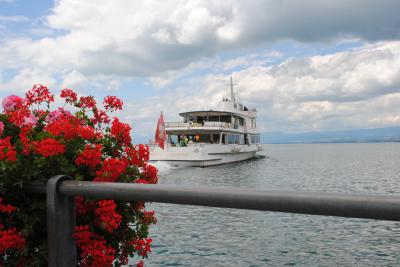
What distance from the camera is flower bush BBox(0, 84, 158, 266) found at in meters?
2.43

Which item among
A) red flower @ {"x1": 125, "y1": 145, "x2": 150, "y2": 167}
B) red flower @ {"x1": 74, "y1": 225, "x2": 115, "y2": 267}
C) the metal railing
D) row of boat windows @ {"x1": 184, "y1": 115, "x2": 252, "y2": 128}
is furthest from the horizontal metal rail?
row of boat windows @ {"x1": 184, "y1": 115, "x2": 252, "y2": 128}

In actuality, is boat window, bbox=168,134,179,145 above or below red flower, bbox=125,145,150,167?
above

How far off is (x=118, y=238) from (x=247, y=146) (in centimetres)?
5277

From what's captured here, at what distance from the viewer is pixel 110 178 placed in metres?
2.73

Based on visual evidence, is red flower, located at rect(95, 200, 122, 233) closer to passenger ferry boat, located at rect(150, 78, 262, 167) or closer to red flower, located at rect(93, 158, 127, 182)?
red flower, located at rect(93, 158, 127, 182)

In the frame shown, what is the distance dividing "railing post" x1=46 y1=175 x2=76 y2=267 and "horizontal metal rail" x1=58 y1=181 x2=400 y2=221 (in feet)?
0.51

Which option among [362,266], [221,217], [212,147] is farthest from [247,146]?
[362,266]

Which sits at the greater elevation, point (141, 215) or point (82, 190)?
point (82, 190)

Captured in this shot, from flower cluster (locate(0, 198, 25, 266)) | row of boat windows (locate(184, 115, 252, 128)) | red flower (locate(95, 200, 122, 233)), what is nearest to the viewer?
flower cluster (locate(0, 198, 25, 266))

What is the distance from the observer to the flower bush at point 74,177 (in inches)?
95.6

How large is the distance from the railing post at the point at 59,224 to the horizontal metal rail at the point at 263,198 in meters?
0.16

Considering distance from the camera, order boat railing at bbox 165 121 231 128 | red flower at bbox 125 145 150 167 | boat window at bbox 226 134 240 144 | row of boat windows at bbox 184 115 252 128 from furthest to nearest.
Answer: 1. row of boat windows at bbox 184 115 252 128
2. boat window at bbox 226 134 240 144
3. boat railing at bbox 165 121 231 128
4. red flower at bbox 125 145 150 167

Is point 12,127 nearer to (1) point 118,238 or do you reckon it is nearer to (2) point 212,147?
(1) point 118,238

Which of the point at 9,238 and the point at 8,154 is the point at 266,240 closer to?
the point at 9,238
